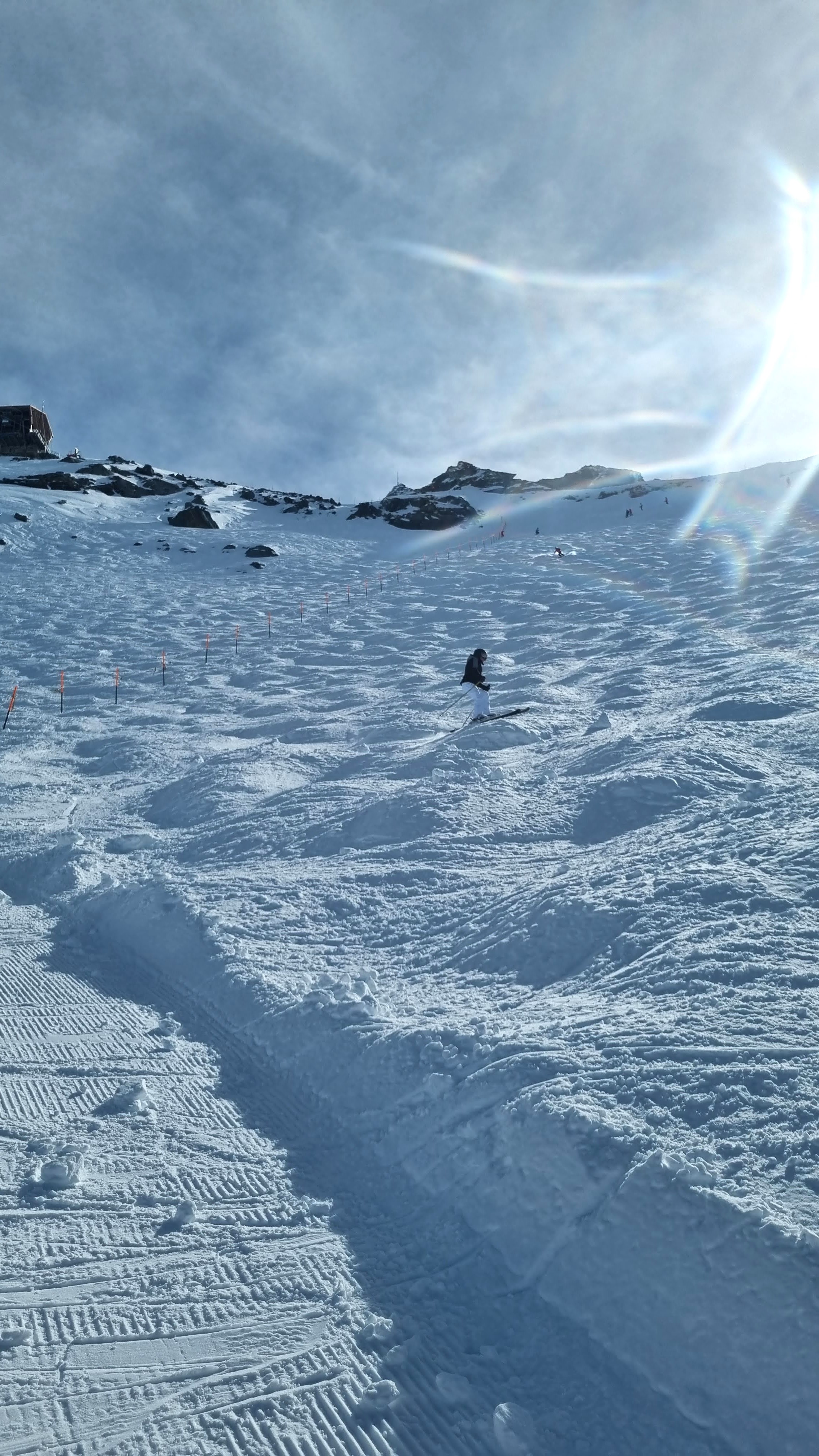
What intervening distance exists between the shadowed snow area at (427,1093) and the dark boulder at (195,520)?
39001 millimetres

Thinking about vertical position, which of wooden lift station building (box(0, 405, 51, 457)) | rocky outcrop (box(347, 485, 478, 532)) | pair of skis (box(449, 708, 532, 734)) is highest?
wooden lift station building (box(0, 405, 51, 457))

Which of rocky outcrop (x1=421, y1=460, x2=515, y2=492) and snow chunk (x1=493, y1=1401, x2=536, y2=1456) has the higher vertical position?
rocky outcrop (x1=421, y1=460, x2=515, y2=492)

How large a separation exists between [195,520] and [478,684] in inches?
1586

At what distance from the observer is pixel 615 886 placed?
569cm

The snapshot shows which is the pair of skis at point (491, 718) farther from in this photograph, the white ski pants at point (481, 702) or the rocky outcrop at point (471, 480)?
the rocky outcrop at point (471, 480)

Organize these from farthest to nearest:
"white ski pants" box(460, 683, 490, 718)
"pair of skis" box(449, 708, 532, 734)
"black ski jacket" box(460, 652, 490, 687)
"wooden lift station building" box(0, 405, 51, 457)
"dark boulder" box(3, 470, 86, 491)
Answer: "wooden lift station building" box(0, 405, 51, 457) < "dark boulder" box(3, 470, 86, 491) < "black ski jacket" box(460, 652, 490, 687) < "white ski pants" box(460, 683, 490, 718) < "pair of skis" box(449, 708, 532, 734)

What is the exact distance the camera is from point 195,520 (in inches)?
1860

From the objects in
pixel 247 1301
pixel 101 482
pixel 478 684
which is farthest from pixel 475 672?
pixel 101 482

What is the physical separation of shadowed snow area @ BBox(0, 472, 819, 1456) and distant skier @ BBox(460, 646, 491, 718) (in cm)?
84

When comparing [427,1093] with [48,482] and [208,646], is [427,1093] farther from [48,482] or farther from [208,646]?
A: [48,482]

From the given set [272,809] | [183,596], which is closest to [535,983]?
[272,809]

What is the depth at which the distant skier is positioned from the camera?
11.4m

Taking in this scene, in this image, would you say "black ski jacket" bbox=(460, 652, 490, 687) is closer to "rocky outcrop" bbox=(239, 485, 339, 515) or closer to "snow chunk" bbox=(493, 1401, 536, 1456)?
"snow chunk" bbox=(493, 1401, 536, 1456)

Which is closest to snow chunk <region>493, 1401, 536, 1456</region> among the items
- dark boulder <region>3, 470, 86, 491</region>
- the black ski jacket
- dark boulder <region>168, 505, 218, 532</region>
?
the black ski jacket
